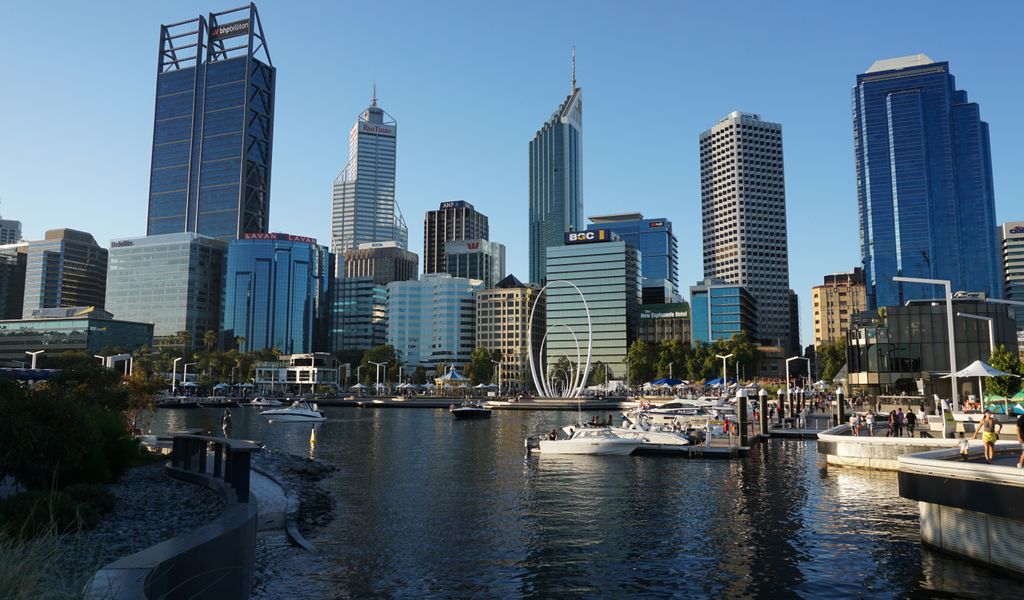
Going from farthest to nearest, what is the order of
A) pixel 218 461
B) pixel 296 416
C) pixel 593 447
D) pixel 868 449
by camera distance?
pixel 296 416
pixel 593 447
pixel 868 449
pixel 218 461

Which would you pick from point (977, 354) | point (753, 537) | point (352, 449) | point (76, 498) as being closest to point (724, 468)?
point (753, 537)

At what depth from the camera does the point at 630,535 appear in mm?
27609

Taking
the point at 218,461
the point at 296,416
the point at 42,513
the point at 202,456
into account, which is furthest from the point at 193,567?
the point at 296,416

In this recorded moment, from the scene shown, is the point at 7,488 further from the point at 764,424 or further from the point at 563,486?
the point at 764,424

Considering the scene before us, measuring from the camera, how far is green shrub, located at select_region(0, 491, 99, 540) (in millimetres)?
15047

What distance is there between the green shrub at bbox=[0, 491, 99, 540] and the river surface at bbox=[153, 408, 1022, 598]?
5914 mm

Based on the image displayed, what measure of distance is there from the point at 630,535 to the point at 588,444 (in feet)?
98.4

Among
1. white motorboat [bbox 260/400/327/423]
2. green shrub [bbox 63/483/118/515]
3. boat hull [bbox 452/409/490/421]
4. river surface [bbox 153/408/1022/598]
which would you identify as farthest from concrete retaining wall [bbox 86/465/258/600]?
boat hull [bbox 452/409/490/421]

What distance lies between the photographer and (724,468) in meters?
48.8

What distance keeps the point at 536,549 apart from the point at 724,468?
27.1 meters

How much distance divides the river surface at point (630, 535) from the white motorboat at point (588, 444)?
5920 mm

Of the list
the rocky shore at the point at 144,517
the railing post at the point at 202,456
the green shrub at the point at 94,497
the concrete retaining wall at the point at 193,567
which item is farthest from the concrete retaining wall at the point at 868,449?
the green shrub at the point at 94,497

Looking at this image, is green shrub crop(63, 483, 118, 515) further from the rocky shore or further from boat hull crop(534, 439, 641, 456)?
boat hull crop(534, 439, 641, 456)

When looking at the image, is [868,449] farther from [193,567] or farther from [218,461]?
[193,567]
